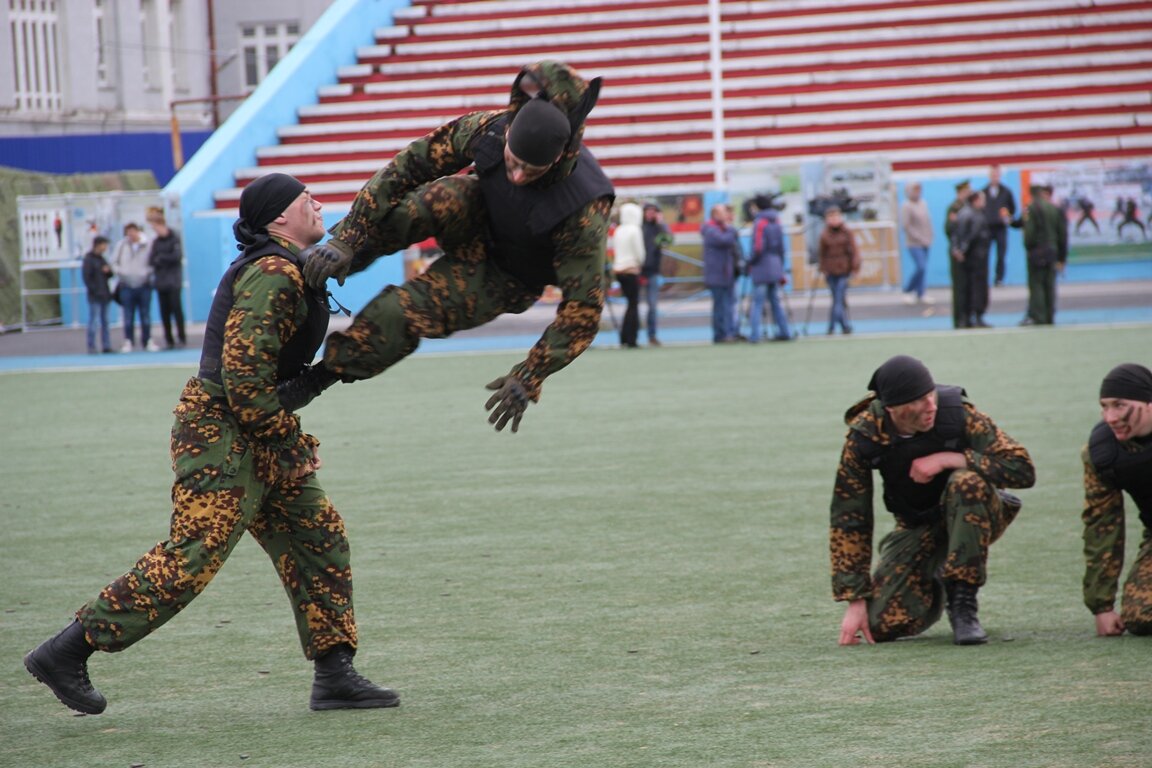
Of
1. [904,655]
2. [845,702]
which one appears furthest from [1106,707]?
[904,655]

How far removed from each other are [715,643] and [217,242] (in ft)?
73.9

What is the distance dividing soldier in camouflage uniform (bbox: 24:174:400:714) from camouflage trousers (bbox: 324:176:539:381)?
0.15 m

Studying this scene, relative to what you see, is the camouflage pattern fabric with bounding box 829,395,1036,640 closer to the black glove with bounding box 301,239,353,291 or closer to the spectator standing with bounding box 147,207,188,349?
the black glove with bounding box 301,239,353,291

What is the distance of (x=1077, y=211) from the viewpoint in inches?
1041

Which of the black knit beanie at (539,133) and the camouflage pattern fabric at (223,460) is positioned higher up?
the black knit beanie at (539,133)

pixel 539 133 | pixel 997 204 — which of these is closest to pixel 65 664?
pixel 539 133

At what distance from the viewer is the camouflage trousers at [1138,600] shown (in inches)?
259

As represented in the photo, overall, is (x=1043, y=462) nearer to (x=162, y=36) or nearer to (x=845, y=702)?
(x=845, y=702)

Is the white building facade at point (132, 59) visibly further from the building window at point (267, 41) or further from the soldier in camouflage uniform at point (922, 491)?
the soldier in camouflage uniform at point (922, 491)

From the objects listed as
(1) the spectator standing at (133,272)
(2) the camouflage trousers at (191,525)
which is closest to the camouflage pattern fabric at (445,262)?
(2) the camouflage trousers at (191,525)

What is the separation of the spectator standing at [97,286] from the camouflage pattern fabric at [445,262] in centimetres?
1796

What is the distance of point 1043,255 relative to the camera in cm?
2139

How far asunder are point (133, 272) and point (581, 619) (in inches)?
653

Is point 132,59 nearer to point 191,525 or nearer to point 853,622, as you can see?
point 853,622
